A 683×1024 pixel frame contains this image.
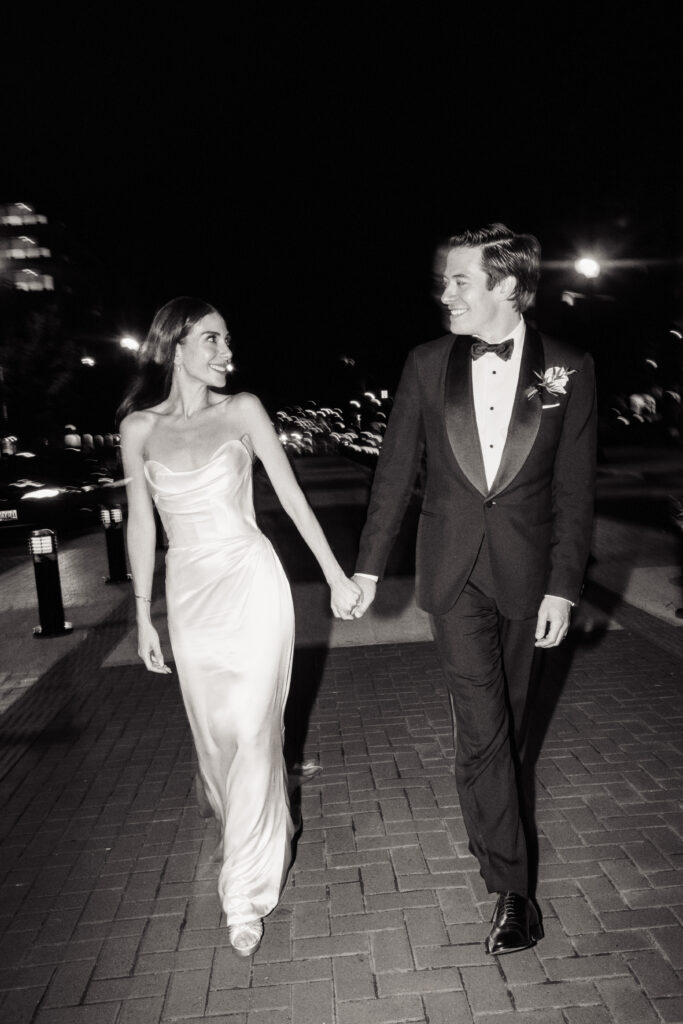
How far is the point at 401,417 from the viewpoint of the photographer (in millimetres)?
2961

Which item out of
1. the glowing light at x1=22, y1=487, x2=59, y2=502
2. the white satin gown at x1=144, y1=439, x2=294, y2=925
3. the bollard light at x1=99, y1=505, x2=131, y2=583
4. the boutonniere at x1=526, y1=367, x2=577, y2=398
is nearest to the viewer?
the boutonniere at x1=526, y1=367, x2=577, y2=398

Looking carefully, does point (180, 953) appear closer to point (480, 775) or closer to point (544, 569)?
point (480, 775)

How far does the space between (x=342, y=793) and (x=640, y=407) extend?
47.0m

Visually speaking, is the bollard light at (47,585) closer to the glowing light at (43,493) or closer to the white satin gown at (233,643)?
the white satin gown at (233,643)

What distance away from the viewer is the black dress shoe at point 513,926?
2750 millimetres

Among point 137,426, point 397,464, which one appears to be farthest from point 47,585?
point 397,464

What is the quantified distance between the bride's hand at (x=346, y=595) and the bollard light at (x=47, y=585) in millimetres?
4871

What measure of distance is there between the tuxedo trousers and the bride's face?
4.21 feet

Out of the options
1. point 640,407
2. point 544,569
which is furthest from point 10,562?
point 640,407

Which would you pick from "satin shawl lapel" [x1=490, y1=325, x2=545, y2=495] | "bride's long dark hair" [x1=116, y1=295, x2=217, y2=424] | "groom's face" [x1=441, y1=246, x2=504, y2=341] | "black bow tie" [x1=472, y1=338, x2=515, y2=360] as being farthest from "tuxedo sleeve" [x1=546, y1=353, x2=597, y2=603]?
"bride's long dark hair" [x1=116, y1=295, x2=217, y2=424]

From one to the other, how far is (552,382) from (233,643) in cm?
157

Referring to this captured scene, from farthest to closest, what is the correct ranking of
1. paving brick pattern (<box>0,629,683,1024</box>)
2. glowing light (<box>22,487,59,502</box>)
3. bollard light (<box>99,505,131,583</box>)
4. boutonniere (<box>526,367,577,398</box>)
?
glowing light (<box>22,487,59,502</box>)
bollard light (<box>99,505,131,583</box>)
boutonniere (<box>526,367,577,398</box>)
paving brick pattern (<box>0,629,683,1024</box>)

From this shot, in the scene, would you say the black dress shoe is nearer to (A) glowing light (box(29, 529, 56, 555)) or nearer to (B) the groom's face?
(B) the groom's face

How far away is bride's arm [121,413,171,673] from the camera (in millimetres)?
3133
